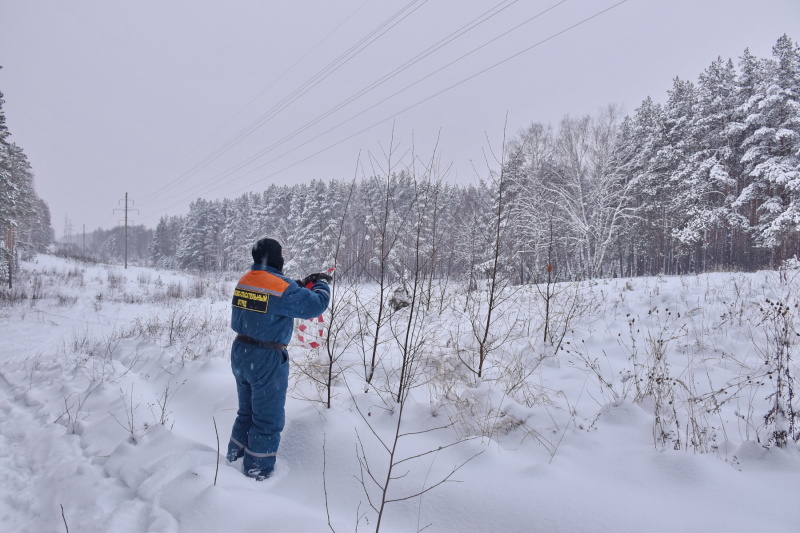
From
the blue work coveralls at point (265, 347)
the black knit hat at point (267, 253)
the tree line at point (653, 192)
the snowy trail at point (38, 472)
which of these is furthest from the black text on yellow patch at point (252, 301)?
the tree line at point (653, 192)

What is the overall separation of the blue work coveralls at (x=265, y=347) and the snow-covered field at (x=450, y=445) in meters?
0.22

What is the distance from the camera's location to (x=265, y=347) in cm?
261

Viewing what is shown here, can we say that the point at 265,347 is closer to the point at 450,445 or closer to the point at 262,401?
the point at 262,401

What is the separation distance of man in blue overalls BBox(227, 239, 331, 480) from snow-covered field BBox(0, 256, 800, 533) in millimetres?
211

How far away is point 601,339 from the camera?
479cm

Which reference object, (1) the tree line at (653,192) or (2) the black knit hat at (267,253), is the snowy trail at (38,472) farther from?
(1) the tree line at (653,192)

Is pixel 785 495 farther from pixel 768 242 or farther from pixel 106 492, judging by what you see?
pixel 768 242

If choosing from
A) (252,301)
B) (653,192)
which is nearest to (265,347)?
(252,301)

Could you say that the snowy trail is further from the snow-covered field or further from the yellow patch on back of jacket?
the yellow patch on back of jacket

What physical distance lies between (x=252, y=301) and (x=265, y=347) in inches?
14.1

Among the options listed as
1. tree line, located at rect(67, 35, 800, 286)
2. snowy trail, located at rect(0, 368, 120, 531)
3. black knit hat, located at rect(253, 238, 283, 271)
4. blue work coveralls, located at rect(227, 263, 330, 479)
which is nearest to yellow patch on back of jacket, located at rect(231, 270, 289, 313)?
blue work coveralls, located at rect(227, 263, 330, 479)

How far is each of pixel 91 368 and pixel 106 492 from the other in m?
3.63

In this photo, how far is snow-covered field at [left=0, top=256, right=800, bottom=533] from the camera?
2.00 metres

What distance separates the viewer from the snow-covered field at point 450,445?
200 cm
